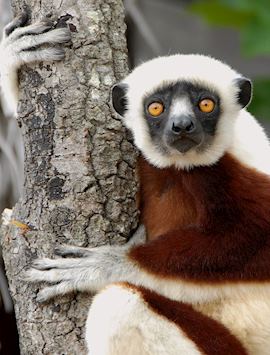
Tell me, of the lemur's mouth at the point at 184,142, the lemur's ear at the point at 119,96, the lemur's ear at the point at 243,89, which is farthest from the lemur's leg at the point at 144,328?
the lemur's ear at the point at 243,89

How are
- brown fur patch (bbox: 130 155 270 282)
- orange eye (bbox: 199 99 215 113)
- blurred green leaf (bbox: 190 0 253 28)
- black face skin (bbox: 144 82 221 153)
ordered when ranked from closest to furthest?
brown fur patch (bbox: 130 155 270 282)
black face skin (bbox: 144 82 221 153)
orange eye (bbox: 199 99 215 113)
blurred green leaf (bbox: 190 0 253 28)

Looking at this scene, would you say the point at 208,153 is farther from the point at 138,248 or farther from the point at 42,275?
the point at 42,275

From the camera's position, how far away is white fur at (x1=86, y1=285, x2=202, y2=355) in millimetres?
3461

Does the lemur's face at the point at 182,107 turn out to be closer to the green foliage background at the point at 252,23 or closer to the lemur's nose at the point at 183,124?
the lemur's nose at the point at 183,124

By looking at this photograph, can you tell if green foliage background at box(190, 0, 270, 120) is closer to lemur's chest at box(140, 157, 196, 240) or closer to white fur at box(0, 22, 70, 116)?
lemur's chest at box(140, 157, 196, 240)

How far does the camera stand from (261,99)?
6.57m

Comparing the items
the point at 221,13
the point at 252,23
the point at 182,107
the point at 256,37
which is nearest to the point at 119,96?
the point at 182,107

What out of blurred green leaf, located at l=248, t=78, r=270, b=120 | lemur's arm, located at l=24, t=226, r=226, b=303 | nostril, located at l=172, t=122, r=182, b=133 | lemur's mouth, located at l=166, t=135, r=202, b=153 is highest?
nostril, located at l=172, t=122, r=182, b=133

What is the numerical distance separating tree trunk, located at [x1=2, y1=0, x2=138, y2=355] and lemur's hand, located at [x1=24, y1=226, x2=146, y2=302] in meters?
0.04

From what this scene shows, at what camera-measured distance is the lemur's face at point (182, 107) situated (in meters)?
3.82

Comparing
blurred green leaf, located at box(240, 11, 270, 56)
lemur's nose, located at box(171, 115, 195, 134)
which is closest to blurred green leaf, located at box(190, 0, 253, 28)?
blurred green leaf, located at box(240, 11, 270, 56)

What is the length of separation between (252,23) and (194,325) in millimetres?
3552

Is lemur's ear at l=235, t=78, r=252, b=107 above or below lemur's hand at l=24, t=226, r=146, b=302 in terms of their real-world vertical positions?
above

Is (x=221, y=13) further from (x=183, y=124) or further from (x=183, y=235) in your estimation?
(x=183, y=235)
